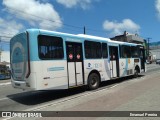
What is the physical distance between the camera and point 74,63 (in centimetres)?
1177

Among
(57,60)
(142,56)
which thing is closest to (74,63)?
(57,60)

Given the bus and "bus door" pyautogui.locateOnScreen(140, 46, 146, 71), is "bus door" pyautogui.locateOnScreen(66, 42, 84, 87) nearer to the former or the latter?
the bus

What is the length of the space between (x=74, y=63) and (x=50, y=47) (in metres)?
1.77

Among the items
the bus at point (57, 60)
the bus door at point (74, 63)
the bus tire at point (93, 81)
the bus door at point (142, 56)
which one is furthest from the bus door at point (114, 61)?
the bus door at point (142, 56)

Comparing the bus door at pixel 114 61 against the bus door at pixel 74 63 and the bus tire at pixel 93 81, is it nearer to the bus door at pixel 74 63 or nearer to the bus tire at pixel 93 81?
the bus tire at pixel 93 81

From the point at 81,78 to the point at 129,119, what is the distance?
18.9ft

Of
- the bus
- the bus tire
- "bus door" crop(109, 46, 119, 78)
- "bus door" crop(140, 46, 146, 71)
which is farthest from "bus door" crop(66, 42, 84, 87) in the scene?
"bus door" crop(140, 46, 146, 71)

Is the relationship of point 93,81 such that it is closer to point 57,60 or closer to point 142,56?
point 57,60

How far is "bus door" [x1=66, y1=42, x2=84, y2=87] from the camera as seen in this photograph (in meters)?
11.4

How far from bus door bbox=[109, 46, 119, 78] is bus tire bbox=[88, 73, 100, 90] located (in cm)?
195

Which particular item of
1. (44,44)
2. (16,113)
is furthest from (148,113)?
(44,44)

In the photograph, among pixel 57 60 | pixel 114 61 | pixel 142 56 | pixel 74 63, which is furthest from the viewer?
pixel 142 56

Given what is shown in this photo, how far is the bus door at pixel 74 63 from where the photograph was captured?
11422mm

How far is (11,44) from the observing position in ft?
37.4
